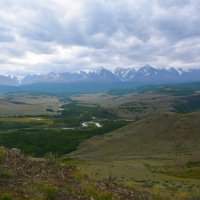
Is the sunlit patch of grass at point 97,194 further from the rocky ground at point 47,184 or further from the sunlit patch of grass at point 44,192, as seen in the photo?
the sunlit patch of grass at point 44,192

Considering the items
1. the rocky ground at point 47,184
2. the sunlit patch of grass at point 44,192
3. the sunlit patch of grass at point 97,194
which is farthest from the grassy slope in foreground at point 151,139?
the sunlit patch of grass at point 44,192

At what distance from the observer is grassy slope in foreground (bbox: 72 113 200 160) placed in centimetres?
11381

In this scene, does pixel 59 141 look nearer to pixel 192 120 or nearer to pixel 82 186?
pixel 192 120

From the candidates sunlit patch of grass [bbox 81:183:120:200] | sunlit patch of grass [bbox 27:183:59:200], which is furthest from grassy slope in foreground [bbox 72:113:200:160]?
sunlit patch of grass [bbox 27:183:59:200]

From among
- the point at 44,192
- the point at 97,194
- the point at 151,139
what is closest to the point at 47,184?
the point at 44,192

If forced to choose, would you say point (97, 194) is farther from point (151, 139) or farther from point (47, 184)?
point (151, 139)

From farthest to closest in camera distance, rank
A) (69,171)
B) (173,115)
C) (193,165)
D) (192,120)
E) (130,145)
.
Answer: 1. (173,115)
2. (192,120)
3. (130,145)
4. (193,165)
5. (69,171)

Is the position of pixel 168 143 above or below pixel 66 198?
below

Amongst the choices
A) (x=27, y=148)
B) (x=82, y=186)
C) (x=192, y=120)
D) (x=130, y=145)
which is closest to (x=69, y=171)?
(x=82, y=186)

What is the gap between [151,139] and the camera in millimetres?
129750

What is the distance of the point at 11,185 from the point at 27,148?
110698 millimetres

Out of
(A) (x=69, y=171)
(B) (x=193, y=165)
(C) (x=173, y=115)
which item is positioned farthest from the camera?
(C) (x=173, y=115)

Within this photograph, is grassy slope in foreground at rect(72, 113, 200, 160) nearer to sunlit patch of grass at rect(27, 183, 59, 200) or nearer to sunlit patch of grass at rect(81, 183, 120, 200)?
sunlit patch of grass at rect(81, 183, 120, 200)

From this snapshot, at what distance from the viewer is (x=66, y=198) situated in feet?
73.2
